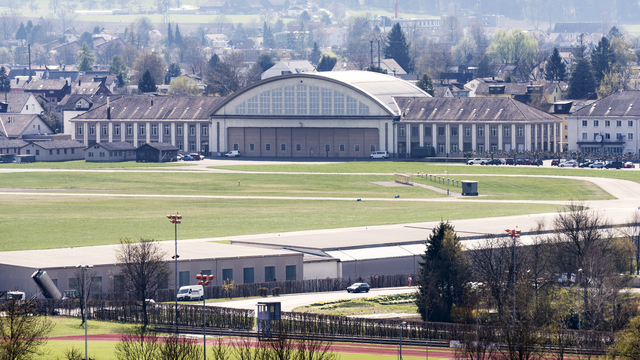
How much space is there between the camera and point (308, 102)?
197 m

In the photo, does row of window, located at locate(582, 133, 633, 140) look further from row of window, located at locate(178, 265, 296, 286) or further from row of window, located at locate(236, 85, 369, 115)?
row of window, located at locate(178, 265, 296, 286)

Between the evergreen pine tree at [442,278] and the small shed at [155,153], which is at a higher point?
the small shed at [155,153]

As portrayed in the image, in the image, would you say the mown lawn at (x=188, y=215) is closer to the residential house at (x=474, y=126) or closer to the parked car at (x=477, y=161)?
the parked car at (x=477, y=161)

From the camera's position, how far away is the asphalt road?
7764 centimetres

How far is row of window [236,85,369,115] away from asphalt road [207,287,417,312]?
10616cm

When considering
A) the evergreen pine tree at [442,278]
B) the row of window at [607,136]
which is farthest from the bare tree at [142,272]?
the row of window at [607,136]

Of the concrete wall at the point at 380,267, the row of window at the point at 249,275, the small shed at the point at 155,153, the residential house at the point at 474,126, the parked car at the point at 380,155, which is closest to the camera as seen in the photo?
the row of window at the point at 249,275

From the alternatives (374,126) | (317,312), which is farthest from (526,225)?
(374,126)

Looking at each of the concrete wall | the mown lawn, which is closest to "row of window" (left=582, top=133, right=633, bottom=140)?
the mown lawn

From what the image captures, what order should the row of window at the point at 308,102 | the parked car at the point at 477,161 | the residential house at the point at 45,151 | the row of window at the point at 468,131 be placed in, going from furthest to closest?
the residential house at the point at 45,151 → the row of window at the point at 308,102 → the row of window at the point at 468,131 → the parked car at the point at 477,161

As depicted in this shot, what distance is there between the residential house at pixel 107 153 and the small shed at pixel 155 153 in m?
4.05

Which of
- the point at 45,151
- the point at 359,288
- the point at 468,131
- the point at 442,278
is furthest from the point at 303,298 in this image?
the point at 45,151

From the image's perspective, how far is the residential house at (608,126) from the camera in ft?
614

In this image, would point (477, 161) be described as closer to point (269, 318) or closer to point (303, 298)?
point (303, 298)
